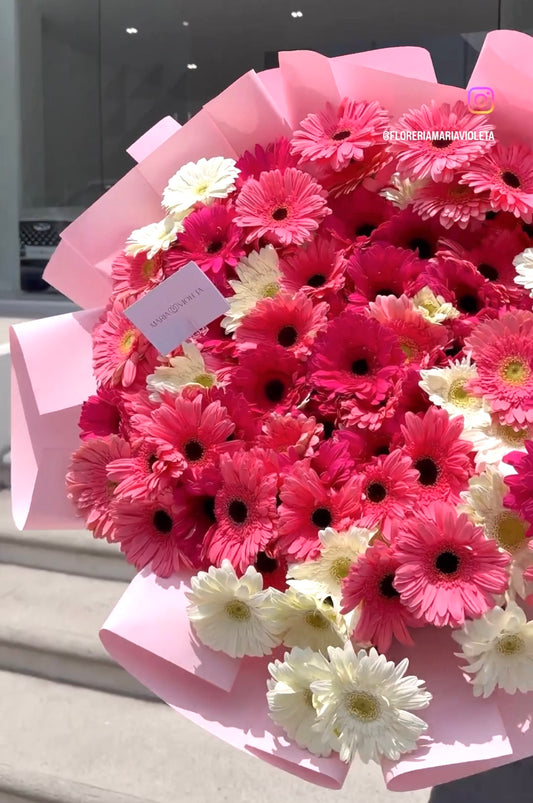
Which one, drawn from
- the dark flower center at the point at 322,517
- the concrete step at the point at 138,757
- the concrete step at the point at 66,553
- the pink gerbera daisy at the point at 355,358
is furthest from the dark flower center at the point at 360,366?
the concrete step at the point at 66,553

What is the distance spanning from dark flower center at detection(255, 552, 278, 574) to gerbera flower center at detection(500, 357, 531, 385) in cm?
20

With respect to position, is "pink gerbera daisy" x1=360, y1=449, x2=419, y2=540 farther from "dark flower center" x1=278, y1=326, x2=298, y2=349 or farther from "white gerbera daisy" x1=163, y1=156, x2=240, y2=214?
"white gerbera daisy" x1=163, y1=156, x2=240, y2=214

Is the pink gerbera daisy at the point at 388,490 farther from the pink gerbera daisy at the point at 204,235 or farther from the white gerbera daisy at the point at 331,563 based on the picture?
the pink gerbera daisy at the point at 204,235

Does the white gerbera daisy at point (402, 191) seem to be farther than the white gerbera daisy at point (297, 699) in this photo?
Yes

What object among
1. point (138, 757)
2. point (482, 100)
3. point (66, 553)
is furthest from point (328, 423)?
point (66, 553)

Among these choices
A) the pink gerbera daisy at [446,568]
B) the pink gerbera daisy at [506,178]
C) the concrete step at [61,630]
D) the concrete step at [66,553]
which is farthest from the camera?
the concrete step at [66,553]

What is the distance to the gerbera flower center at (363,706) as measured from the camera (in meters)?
0.42

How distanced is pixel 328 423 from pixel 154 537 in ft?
0.50

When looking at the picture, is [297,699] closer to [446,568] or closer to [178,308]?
[446,568]

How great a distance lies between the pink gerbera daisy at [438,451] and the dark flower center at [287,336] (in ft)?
0.38

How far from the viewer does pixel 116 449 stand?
1.79 feet

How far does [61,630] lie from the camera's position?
1.52m

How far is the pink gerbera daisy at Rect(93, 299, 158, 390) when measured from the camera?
576mm

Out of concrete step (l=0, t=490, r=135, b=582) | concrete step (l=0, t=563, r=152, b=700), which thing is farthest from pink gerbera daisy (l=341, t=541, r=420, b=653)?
concrete step (l=0, t=490, r=135, b=582)
